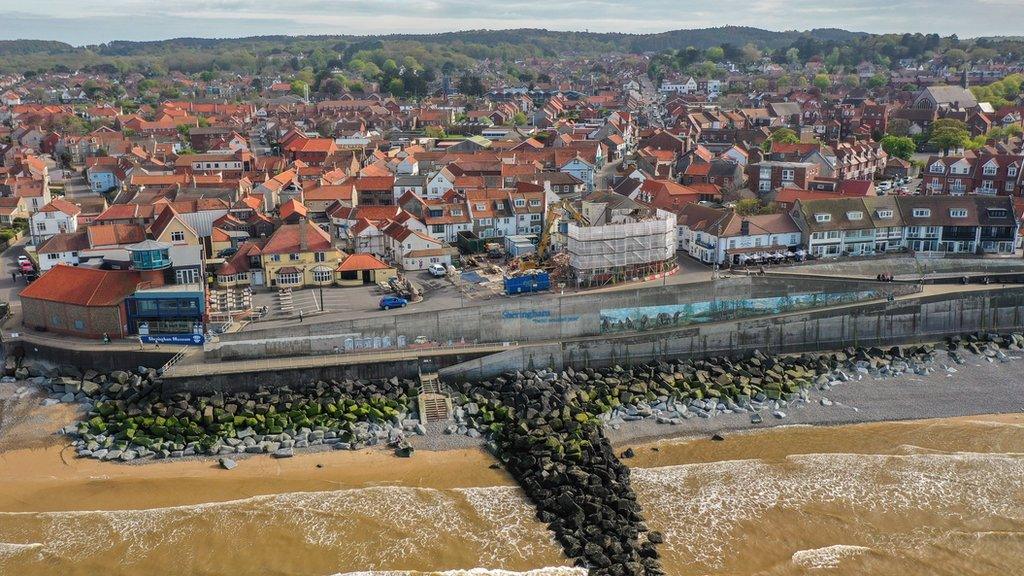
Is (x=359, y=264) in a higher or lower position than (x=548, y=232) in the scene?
lower

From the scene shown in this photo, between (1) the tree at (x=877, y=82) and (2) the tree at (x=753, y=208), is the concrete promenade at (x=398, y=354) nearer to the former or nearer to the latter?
(2) the tree at (x=753, y=208)

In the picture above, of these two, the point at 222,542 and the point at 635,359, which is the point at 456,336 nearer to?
the point at 635,359

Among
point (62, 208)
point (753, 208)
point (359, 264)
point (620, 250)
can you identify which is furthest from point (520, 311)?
point (62, 208)

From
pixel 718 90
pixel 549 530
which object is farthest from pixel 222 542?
pixel 718 90

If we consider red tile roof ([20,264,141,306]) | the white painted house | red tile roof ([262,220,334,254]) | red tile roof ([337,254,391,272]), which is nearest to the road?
the white painted house

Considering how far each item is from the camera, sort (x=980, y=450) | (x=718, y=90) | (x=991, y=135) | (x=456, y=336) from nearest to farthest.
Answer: (x=980, y=450), (x=456, y=336), (x=991, y=135), (x=718, y=90)

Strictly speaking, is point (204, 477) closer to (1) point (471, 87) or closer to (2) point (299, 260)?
(2) point (299, 260)

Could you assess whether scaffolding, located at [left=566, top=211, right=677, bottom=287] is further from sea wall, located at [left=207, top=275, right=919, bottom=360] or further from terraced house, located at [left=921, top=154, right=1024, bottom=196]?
terraced house, located at [left=921, top=154, right=1024, bottom=196]
